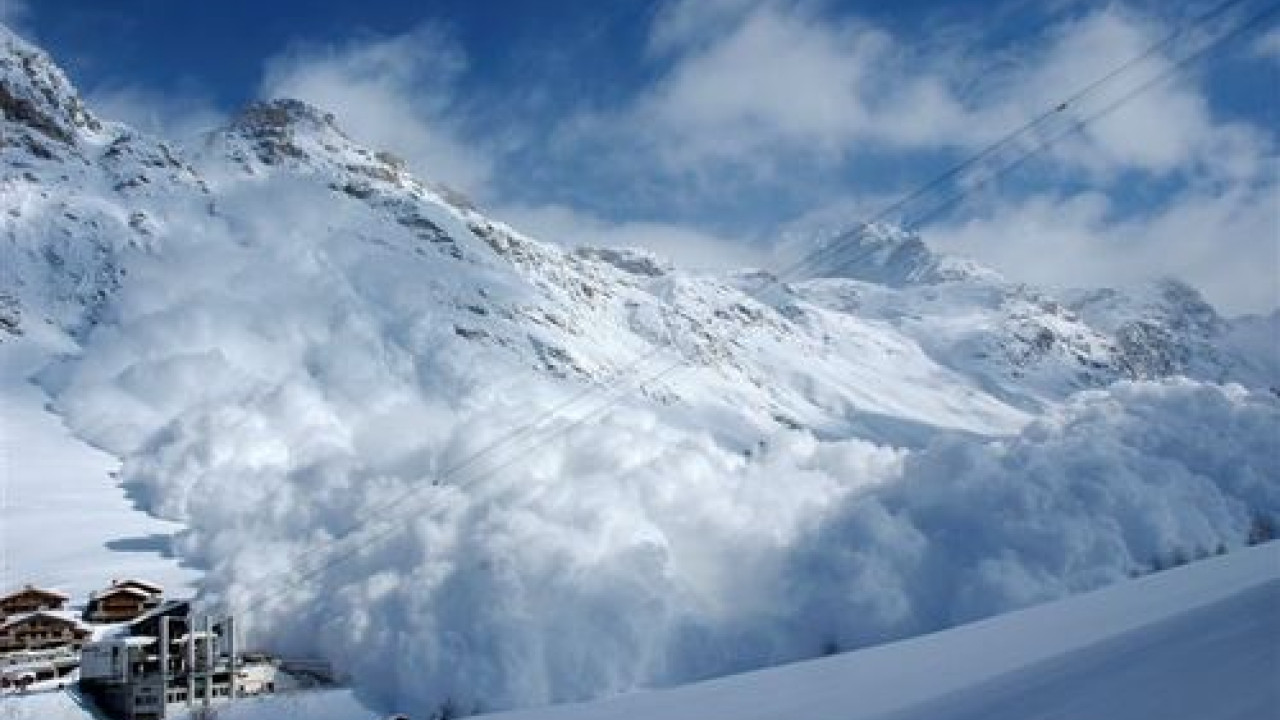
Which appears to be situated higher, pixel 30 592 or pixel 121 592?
pixel 30 592

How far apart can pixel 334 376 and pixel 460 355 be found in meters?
22.2

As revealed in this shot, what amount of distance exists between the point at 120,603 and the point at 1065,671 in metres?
83.3

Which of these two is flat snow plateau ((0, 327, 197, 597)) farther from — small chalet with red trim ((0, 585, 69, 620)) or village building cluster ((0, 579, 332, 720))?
village building cluster ((0, 579, 332, 720))

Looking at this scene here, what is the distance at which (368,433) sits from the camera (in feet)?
468

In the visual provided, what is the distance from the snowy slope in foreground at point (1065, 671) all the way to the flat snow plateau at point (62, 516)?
88.4 m

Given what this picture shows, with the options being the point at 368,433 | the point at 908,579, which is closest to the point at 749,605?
the point at 908,579

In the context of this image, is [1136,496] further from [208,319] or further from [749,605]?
[208,319]

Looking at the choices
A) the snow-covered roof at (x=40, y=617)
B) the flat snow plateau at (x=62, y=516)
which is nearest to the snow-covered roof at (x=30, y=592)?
the snow-covered roof at (x=40, y=617)

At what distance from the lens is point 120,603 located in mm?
77938

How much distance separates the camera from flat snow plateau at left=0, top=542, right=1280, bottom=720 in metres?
4.57

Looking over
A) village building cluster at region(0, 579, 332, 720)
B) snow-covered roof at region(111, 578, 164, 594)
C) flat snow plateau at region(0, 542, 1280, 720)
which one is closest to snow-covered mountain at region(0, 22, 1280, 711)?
snow-covered roof at region(111, 578, 164, 594)

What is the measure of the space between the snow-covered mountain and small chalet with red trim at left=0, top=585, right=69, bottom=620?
20.2m

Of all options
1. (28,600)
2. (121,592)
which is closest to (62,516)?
(121,592)

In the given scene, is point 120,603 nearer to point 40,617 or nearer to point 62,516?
point 40,617
